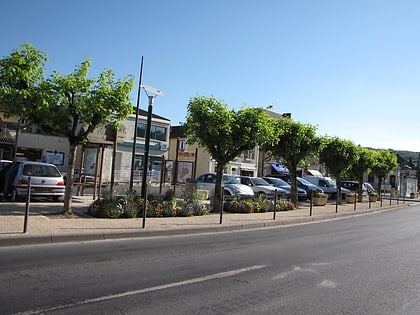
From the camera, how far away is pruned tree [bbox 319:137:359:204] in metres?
27.0

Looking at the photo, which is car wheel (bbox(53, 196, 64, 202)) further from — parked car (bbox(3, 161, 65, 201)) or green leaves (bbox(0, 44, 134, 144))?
green leaves (bbox(0, 44, 134, 144))

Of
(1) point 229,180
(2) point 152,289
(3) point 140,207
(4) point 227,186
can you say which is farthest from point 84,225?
(1) point 229,180

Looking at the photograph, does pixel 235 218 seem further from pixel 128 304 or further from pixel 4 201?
pixel 128 304

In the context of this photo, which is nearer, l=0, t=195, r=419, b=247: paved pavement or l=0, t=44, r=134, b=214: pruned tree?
l=0, t=195, r=419, b=247: paved pavement

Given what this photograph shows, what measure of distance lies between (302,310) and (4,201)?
42.3 feet

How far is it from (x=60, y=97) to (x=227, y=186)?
36.5 feet

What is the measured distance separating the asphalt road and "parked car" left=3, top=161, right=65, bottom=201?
21.0ft

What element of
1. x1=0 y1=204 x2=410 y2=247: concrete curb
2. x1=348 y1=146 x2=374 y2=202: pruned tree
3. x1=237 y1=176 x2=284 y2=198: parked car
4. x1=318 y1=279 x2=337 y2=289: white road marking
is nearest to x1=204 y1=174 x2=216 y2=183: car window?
x1=237 y1=176 x2=284 y2=198: parked car

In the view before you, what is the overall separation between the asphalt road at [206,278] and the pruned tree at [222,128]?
21.4ft

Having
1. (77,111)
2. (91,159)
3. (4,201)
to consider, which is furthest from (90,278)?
(91,159)

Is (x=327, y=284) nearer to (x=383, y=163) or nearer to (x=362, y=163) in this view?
(x=362, y=163)

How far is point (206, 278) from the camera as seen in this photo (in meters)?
6.48

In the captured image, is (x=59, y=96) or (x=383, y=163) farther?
(x=383, y=163)

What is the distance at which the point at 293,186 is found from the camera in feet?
74.2
